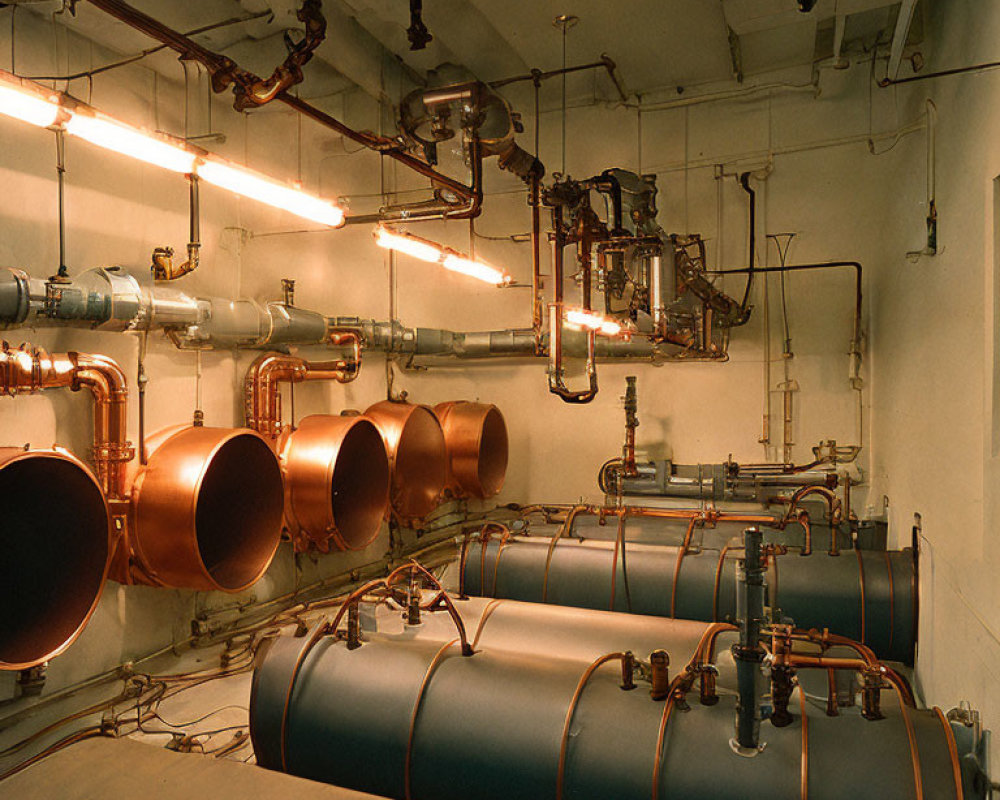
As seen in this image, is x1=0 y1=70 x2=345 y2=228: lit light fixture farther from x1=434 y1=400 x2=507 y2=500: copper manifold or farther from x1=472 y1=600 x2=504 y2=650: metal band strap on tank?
x1=434 y1=400 x2=507 y2=500: copper manifold

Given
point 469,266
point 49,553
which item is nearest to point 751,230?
point 469,266

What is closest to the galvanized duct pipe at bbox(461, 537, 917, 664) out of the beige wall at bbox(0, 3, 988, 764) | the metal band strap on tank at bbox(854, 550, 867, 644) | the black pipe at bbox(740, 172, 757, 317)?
the metal band strap on tank at bbox(854, 550, 867, 644)

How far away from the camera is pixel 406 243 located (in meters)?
4.08

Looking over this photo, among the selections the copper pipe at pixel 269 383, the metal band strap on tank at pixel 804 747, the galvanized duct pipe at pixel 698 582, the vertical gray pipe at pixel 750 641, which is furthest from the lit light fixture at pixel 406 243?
the metal band strap on tank at pixel 804 747

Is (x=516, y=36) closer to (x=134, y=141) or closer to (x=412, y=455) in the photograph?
(x=412, y=455)

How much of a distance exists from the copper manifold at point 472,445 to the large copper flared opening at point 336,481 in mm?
1275

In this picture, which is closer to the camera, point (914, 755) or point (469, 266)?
point (914, 755)

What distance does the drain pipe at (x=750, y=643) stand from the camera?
2035mm

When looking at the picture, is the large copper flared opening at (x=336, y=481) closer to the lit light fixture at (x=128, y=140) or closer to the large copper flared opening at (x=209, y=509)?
the large copper flared opening at (x=209, y=509)

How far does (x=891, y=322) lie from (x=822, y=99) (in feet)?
8.80

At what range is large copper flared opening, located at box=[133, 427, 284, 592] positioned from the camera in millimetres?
3641

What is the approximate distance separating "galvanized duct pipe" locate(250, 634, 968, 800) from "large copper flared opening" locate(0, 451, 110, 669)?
1.20 m

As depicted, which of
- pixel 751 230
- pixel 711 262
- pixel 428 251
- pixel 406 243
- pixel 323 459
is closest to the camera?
pixel 406 243

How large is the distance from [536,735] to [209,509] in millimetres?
2755
